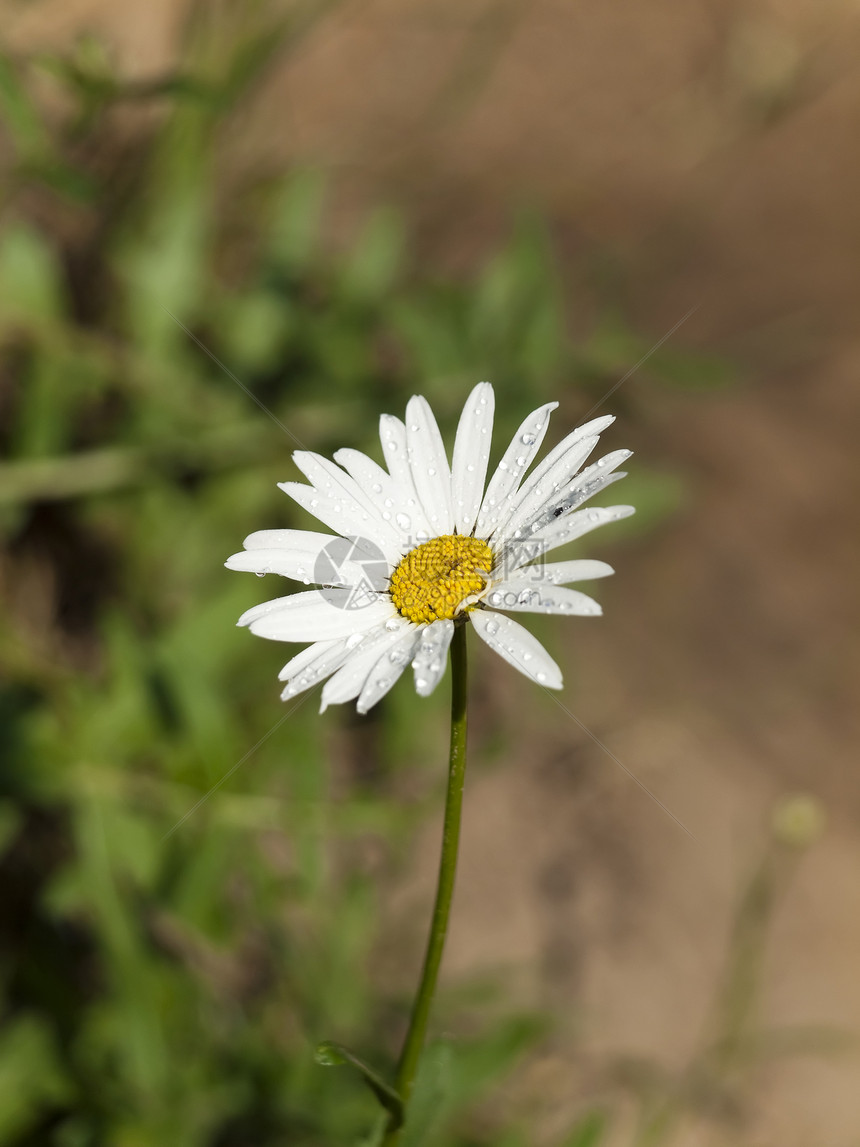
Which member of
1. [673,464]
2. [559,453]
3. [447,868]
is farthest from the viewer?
[673,464]

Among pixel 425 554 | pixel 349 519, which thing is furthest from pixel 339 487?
pixel 425 554

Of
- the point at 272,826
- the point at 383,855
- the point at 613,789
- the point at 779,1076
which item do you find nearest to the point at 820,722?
the point at 613,789

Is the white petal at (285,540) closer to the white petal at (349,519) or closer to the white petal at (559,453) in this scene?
the white petal at (349,519)

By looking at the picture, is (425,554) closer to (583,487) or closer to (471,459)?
(471,459)

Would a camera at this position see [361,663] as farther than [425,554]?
No

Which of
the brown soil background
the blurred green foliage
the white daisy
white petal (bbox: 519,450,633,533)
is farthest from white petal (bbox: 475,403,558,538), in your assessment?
the brown soil background

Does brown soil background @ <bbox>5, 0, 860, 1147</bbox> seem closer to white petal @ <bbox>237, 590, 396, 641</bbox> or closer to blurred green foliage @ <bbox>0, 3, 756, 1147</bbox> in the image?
blurred green foliage @ <bbox>0, 3, 756, 1147</bbox>
